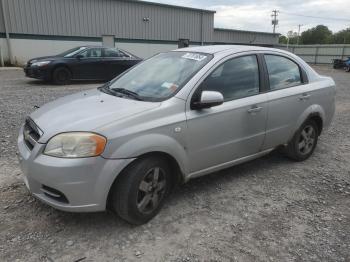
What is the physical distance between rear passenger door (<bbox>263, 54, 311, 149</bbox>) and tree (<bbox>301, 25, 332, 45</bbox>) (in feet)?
292

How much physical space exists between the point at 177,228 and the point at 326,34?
315ft

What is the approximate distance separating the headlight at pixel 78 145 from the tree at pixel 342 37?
86.7 meters

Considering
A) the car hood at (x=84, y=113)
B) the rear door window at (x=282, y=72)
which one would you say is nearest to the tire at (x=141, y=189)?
the car hood at (x=84, y=113)

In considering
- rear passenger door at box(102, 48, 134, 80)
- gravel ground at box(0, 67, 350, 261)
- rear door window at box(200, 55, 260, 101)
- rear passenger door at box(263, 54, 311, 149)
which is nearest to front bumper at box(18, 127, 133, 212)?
gravel ground at box(0, 67, 350, 261)

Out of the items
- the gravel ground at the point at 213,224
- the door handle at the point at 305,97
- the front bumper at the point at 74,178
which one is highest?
the door handle at the point at 305,97

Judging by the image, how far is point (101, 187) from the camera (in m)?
2.75

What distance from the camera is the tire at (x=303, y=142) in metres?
4.63

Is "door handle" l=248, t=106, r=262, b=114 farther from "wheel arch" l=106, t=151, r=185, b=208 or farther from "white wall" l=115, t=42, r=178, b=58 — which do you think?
"white wall" l=115, t=42, r=178, b=58

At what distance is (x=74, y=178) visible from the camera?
268cm

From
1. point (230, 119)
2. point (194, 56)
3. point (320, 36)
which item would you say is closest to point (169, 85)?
point (194, 56)

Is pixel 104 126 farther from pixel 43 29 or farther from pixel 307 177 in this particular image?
pixel 43 29

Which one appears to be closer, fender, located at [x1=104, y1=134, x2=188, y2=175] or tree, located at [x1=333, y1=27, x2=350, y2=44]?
fender, located at [x1=104, y1=134, x2=188, y2=175]

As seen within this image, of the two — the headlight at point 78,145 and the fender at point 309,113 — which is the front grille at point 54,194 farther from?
the fender at point 309,113

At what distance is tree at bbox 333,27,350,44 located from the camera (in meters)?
79.4
